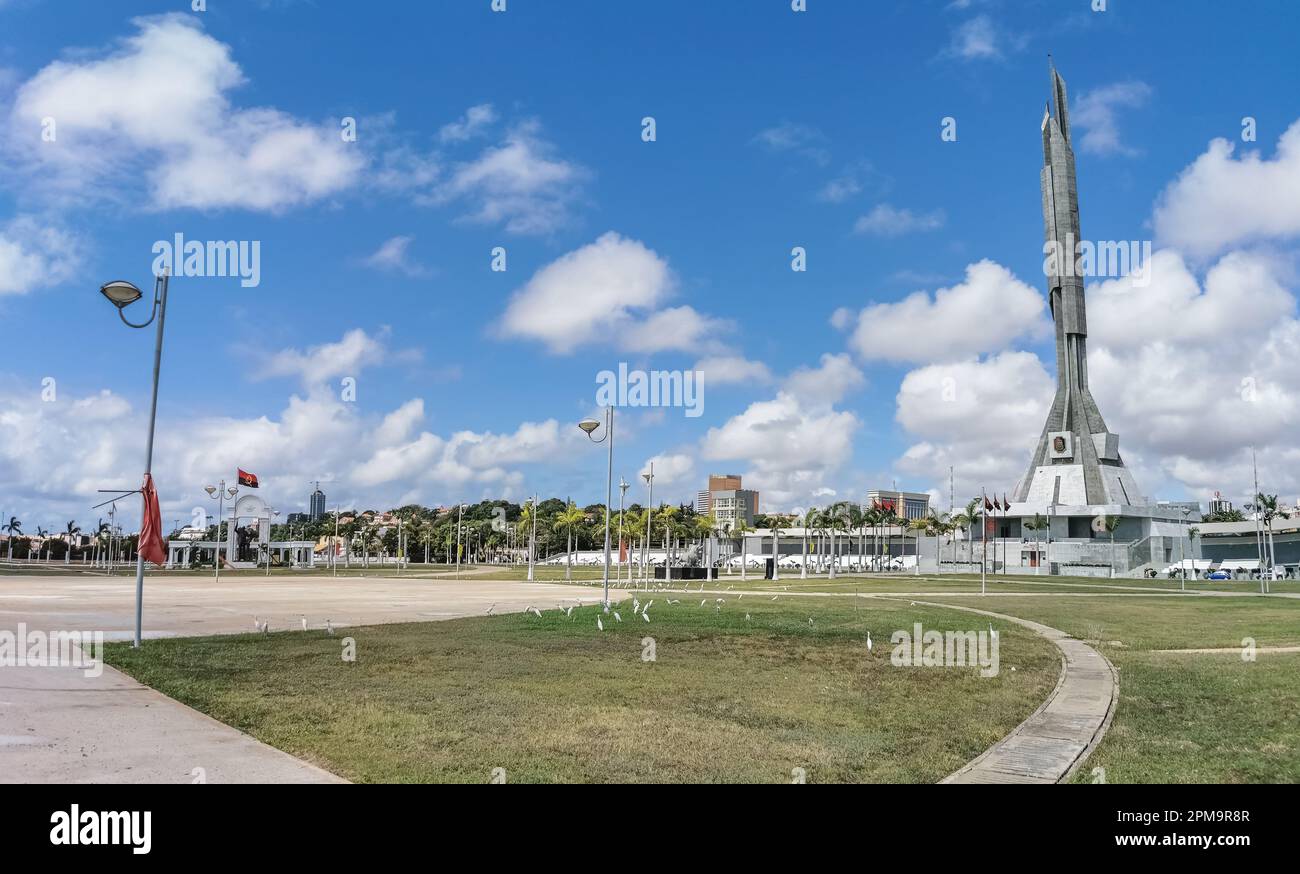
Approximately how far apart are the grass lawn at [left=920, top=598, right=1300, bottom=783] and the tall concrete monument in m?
110

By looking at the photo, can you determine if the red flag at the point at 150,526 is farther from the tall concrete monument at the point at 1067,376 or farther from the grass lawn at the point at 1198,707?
the tall concrete monument at the point at 1067,376

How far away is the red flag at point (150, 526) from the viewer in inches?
682

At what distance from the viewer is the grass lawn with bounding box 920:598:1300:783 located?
878 cm

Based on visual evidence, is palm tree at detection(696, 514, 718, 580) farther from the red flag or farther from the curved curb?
the curved curb

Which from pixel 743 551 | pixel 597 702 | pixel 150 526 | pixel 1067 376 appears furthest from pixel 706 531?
pixel 597 702

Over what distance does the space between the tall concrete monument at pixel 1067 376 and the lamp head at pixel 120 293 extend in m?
132

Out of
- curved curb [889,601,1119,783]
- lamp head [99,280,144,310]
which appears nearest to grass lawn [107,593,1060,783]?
curved curb [889,601,1119,783]

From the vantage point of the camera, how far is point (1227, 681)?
583 inches

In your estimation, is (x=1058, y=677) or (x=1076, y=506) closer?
(x=1058, y=677)
